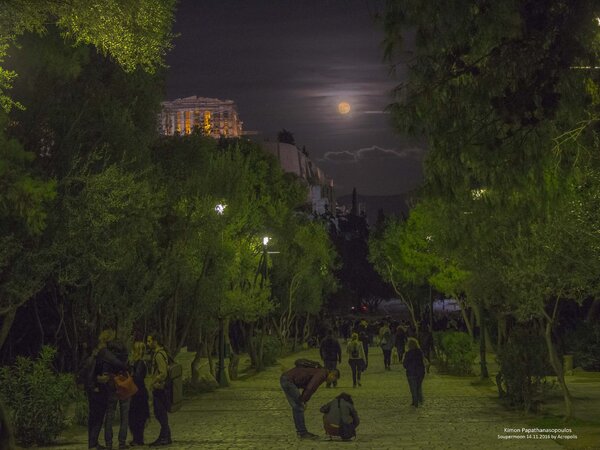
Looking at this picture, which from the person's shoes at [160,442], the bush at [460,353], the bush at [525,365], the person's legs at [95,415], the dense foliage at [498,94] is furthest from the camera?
the bush at [460,353]

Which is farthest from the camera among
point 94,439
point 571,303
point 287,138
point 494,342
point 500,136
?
point 287,138

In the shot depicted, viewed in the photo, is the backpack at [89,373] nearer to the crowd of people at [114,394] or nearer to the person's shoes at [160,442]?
the crowd of people at [114,394]

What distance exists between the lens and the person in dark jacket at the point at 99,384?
14.8 metres

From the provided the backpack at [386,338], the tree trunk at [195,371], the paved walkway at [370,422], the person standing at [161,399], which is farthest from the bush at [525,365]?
the backpack at [386,338]

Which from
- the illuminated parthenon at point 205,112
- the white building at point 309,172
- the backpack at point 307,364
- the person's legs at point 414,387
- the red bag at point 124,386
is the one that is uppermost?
the illuminated parthenon at point 205,112

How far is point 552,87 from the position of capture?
10648 millimetres

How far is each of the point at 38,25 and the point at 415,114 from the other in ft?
16.9

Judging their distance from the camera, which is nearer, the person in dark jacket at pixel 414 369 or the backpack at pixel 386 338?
the person in dark jacket at pixel 414 369

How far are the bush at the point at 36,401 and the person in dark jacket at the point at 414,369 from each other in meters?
7.65

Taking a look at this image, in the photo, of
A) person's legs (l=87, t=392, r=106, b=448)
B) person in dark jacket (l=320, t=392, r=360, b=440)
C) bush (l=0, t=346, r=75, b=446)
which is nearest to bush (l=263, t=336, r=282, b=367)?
bush (l=0, t=346, r=75, b=446)

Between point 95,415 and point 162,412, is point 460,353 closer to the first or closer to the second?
point 162,412

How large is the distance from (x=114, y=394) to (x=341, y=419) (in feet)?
11.7

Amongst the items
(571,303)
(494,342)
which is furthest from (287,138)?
(571,303)

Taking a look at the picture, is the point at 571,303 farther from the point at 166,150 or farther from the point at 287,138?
the point at 287,138
